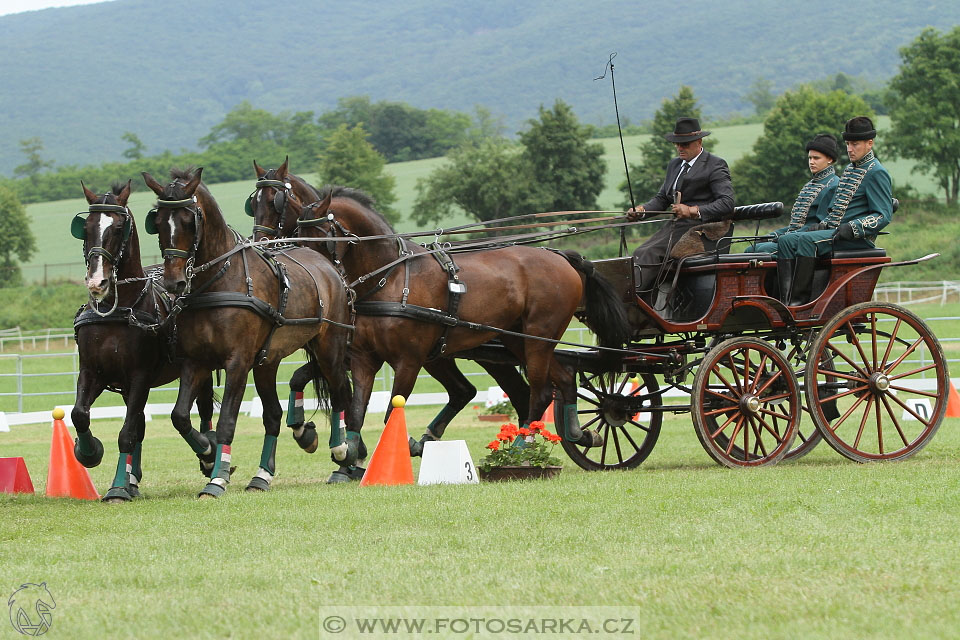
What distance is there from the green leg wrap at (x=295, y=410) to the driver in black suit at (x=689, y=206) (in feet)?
9.90

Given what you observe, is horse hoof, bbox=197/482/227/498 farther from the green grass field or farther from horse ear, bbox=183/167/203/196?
the green grass field

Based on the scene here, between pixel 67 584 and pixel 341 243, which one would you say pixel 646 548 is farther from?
pixel 341 243

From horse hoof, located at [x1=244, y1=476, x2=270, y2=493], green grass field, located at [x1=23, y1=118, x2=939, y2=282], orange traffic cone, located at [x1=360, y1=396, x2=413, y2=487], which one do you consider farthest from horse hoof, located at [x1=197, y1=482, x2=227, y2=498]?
green grass field, located at [x1=23, y1=118, x2=939, y2=282]

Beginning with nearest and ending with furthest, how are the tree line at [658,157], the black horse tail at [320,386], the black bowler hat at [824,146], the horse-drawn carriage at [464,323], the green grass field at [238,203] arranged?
the horse-drawn carriage at [464,323], the black bowler hat at [824,146], the black horse tail at [320,386], the tree line at [658,157], the green grass field at [238,203]

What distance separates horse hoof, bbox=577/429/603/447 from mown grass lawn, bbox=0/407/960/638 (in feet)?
2.07

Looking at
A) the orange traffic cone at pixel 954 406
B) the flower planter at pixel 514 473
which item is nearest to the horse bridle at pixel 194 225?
the flower planter at pixel 514 473

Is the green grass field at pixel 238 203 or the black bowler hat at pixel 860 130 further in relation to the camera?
the green grass field at pixel 238 203

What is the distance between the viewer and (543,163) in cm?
5609

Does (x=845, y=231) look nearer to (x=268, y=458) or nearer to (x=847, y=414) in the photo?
(x=847, y=414)

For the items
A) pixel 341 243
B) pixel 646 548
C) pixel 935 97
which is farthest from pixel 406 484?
pixel 935 97

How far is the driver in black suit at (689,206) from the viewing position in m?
9.47

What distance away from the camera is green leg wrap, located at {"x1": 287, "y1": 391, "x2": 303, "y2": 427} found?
9.80 metres

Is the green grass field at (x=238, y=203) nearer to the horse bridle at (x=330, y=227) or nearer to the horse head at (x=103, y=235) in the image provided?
the horse bridle at (x=330, y=227)

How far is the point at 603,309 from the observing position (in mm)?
9797
